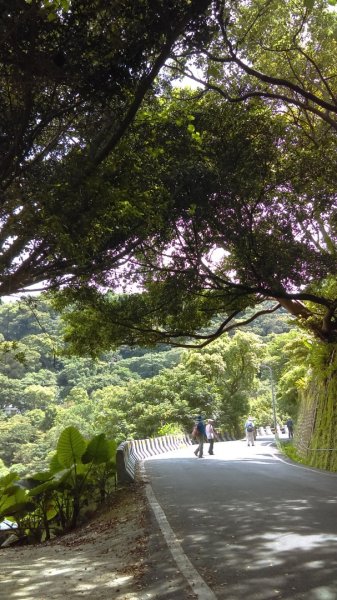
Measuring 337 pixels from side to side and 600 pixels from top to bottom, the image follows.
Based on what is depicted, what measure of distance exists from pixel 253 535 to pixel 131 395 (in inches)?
1388

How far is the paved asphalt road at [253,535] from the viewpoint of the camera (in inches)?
186

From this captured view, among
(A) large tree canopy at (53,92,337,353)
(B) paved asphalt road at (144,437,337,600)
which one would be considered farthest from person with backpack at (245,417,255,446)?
(B) paved asphalt road at (144,437,337,600)

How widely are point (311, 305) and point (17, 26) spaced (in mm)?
17052

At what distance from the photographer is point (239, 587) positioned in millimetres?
4727

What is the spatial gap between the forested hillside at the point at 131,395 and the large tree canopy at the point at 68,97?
63.9 ft

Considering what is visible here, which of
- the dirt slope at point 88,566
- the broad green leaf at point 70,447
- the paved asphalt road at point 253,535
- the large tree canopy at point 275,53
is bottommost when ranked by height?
the dirt slope at point 88,566

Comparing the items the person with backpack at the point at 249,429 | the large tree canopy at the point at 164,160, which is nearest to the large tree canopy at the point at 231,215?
the large tree canopy at the point at 164,160

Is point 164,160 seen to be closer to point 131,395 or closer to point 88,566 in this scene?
point 88,566

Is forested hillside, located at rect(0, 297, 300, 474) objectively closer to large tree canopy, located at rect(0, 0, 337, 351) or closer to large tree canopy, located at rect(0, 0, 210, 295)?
large tree canopy, located at rect(0, 0, 337, 351)

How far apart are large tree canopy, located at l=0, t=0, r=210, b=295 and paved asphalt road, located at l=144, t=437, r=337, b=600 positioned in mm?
4276

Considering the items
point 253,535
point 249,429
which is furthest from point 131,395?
point 253,535

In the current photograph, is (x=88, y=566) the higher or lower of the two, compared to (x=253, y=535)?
lower

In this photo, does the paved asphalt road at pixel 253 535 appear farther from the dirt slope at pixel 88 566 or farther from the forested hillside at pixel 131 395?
the forested hillside at pixel 131 395

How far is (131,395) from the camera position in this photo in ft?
136
